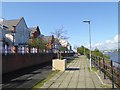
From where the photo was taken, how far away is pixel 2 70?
1783 cm

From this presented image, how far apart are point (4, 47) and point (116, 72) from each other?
11.7 meters

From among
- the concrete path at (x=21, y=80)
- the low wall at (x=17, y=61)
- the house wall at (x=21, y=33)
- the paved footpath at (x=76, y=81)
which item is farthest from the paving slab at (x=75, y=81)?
the house wall at (x=21, y=33)

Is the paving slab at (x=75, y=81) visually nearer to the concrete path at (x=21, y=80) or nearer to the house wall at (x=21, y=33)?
the concrete path at (x=21, y=80)

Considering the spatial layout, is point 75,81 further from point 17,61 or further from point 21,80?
point 17,61

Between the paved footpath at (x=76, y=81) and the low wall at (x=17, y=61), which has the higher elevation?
the low wall at (x=17, y=61)

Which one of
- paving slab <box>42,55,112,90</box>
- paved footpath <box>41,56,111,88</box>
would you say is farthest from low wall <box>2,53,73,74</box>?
paved footpath <box>41,56,111,88</box>

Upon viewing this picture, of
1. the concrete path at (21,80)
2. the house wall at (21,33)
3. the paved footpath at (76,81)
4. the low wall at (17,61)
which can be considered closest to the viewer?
the paved footpath at (76,81)

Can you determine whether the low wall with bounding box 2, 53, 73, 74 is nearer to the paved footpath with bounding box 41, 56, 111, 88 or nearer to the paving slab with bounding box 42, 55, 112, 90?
the paving slab with bounding box 42, 55, 112, 90

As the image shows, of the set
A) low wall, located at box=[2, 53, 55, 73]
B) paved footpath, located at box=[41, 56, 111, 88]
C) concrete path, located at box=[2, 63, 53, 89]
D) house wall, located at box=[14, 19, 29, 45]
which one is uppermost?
house wall, located at box=[14, 19, 29, 45]

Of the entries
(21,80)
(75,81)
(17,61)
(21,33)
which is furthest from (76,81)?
(21,33)

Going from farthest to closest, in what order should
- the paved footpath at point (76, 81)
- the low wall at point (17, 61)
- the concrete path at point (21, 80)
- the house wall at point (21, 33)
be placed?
the house wall at point (21, 33) → the low wall at point (17, 61) → the concrete path at point (21, 80) → the paved footpath at point (76, 81)

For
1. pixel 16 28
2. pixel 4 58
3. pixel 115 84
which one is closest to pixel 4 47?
pixel 4 58

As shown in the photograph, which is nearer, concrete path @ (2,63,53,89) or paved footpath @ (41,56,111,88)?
paved footpath @ (41,56,111,88)

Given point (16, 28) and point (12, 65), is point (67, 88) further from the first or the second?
point (16, 28)
